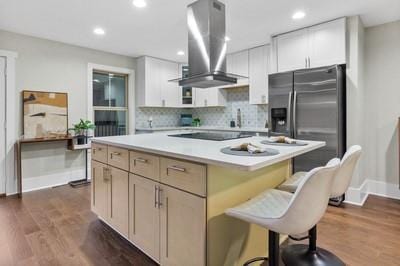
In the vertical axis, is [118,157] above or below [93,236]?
above

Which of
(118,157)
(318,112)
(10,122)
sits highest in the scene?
(318,112)

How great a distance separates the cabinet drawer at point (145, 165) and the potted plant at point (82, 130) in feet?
8.36

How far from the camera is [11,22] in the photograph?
3355mm

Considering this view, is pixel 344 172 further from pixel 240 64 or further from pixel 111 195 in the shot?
pixel 240 64

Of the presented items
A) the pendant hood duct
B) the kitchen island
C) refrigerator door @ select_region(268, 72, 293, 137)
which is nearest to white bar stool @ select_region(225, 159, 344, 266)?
the kitchen island

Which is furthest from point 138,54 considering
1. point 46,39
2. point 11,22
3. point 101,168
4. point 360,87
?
point 360,87

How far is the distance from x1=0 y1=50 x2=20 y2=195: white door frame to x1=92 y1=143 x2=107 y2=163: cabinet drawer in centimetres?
199

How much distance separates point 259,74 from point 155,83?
2.22 m

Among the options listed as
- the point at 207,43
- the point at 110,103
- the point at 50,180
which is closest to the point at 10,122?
the point at 50,180

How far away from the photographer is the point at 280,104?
3.61 meters

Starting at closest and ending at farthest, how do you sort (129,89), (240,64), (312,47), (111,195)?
(111,195) < (312,47) < (240,64) < (129,89)

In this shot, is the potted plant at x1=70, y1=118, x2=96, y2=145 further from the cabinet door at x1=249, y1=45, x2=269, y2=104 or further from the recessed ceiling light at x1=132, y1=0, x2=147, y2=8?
the cabinet door at x1=249, y1=45, x2=269, y2=104

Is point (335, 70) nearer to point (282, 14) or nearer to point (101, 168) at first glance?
point (282, 14)

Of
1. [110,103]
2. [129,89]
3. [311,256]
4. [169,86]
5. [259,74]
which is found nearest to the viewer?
[311,256]
